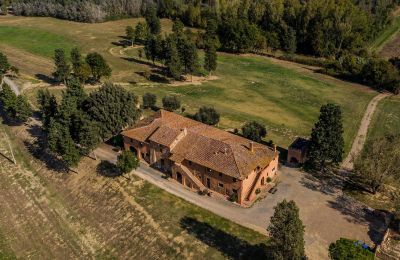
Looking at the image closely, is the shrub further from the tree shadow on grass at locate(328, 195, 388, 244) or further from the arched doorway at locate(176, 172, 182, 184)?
the tree shadow on grass at locate(328, 195, 388, 244)

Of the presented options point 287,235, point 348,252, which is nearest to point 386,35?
point 348,252

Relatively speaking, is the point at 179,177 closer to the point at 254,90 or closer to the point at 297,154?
the point at 297,154

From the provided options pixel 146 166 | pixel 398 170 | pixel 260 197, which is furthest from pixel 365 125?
pixel 146 166

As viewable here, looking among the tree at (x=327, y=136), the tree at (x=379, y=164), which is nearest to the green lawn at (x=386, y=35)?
the tree at (x=327, y=136)

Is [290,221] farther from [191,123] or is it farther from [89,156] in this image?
[89,156]

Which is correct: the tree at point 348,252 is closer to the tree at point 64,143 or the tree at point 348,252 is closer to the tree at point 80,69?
the tree at point 64,143
